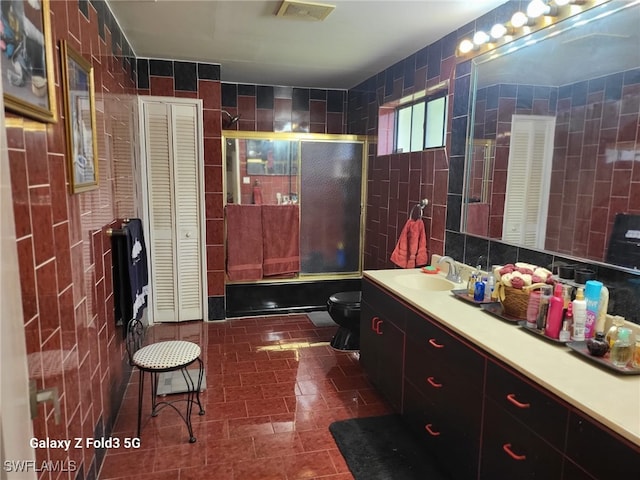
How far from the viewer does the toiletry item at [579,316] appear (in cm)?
162

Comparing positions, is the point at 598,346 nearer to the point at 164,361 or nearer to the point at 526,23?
the point at 526,23

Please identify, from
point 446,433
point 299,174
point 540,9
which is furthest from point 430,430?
point 299,174

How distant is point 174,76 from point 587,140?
3.34 metres

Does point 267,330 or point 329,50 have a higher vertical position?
point 329,50

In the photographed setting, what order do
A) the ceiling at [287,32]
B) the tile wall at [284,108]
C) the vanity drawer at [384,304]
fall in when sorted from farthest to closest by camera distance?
1. the tile wall at [284,108]
2. the ceiling at [287,32]
3. the vanity drawer at [384,304]

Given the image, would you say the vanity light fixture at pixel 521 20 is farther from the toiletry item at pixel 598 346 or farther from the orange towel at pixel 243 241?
the orange towel at pixel 243 241

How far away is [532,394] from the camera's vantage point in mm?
1393

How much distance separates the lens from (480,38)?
2.44 m

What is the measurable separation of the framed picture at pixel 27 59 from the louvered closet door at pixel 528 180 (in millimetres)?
2139

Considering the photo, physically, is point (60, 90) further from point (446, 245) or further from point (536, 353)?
point (446, 245)

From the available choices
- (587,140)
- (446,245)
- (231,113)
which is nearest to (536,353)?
(587,140)

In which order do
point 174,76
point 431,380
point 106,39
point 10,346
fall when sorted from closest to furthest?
point 10,346 → point 431,380 → point 106,39 → point 174,76

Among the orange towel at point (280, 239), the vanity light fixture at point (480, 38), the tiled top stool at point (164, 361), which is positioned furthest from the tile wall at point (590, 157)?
the orange towel at point (280, 239)

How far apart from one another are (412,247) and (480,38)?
1.45m
